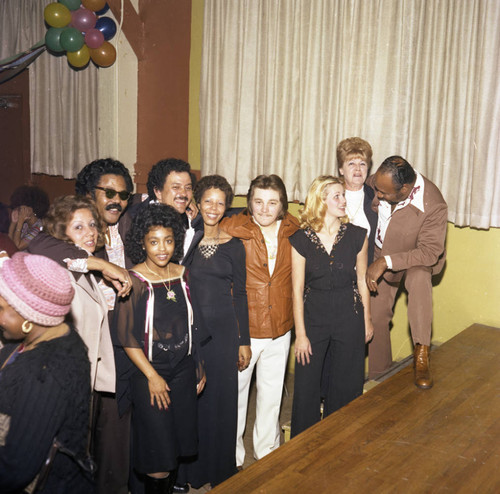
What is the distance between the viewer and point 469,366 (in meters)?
3.98

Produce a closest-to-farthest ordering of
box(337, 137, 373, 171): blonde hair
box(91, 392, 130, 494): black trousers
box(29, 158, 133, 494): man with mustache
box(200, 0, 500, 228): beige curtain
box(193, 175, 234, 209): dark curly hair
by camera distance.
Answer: box(29, 158, 133, 494): man with mustache
box(91, 392, 130, 494): black trousers
box(193, 175, 234, 209): dark curly hair
box(337, 137, 373, 171): blonde hair
box(200, 0, 500, 228): beige curtain

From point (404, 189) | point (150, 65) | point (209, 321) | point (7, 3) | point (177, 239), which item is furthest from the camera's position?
point (7, 3)

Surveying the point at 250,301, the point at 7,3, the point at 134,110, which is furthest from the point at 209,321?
the point at 7,3

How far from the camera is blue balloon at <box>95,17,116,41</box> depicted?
230 inches

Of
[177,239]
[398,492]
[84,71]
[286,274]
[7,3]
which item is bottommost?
[398,492]

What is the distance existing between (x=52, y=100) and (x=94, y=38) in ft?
4.51

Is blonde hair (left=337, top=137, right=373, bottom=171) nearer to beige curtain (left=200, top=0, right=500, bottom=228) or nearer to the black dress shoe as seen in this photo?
beige curtain (left=200, top=0, right=500, bottom=228)

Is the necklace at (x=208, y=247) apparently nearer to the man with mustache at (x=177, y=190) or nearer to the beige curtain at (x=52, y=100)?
the man with mustache at (x=177, y=190)

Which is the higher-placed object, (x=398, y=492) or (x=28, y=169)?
(x=28, y=169)

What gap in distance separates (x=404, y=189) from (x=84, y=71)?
4.31m

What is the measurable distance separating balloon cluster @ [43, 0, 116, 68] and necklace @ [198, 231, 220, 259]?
340 cm

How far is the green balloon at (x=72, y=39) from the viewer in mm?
5836

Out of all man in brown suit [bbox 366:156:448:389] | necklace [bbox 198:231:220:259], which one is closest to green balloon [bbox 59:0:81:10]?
necklace [bbox 198:231:220:259]

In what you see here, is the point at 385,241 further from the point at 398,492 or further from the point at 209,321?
Answer: the point at 398,492
